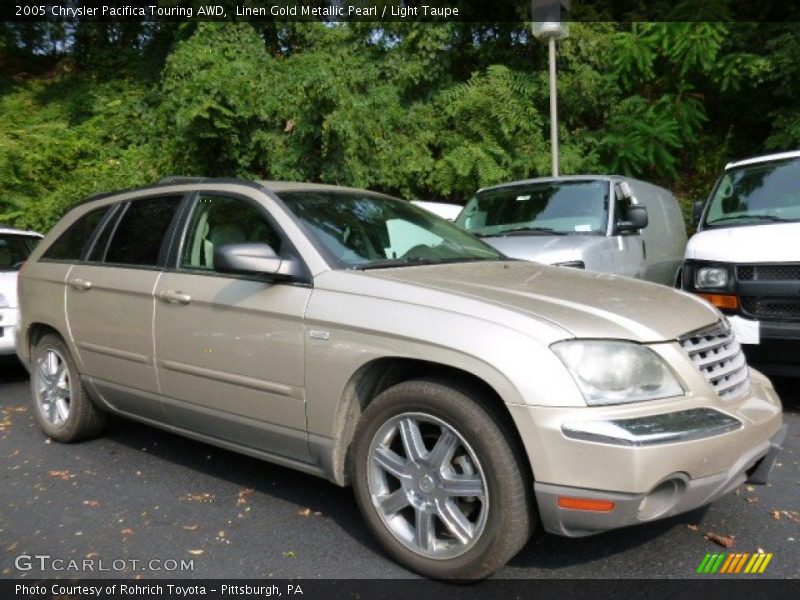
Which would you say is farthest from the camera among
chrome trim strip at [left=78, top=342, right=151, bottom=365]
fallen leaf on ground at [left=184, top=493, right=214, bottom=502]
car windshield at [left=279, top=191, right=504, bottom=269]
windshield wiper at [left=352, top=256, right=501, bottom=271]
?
chrome trim strip at [left=78, top=342, right=151, bottom=365]

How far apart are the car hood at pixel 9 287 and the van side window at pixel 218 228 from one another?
3.78 metres

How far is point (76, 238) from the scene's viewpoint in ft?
16.5

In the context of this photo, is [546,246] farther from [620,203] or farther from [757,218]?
[757,218]

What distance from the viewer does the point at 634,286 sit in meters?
3.54

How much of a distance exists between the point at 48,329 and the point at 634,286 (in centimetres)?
389

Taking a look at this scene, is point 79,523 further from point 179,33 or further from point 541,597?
point 179,33

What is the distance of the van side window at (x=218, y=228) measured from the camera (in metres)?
3.89

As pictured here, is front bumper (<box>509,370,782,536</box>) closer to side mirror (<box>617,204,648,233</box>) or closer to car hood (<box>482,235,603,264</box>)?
car hood (<box>482,235,603,264</box>)

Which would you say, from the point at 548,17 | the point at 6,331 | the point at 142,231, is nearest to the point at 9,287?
the point at 6,331

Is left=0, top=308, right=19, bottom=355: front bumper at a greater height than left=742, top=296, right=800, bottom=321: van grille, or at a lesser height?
lesser

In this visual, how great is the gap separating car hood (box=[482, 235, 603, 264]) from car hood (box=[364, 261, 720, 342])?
227 cm

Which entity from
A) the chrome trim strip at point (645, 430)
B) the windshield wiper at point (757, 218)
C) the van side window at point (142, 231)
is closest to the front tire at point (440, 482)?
the chrome trim strip at point (645, 430)

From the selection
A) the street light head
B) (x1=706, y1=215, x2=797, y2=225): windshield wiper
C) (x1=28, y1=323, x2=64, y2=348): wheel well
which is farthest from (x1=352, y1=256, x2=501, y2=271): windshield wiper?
the street light head

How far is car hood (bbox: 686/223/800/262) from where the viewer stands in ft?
16.5
